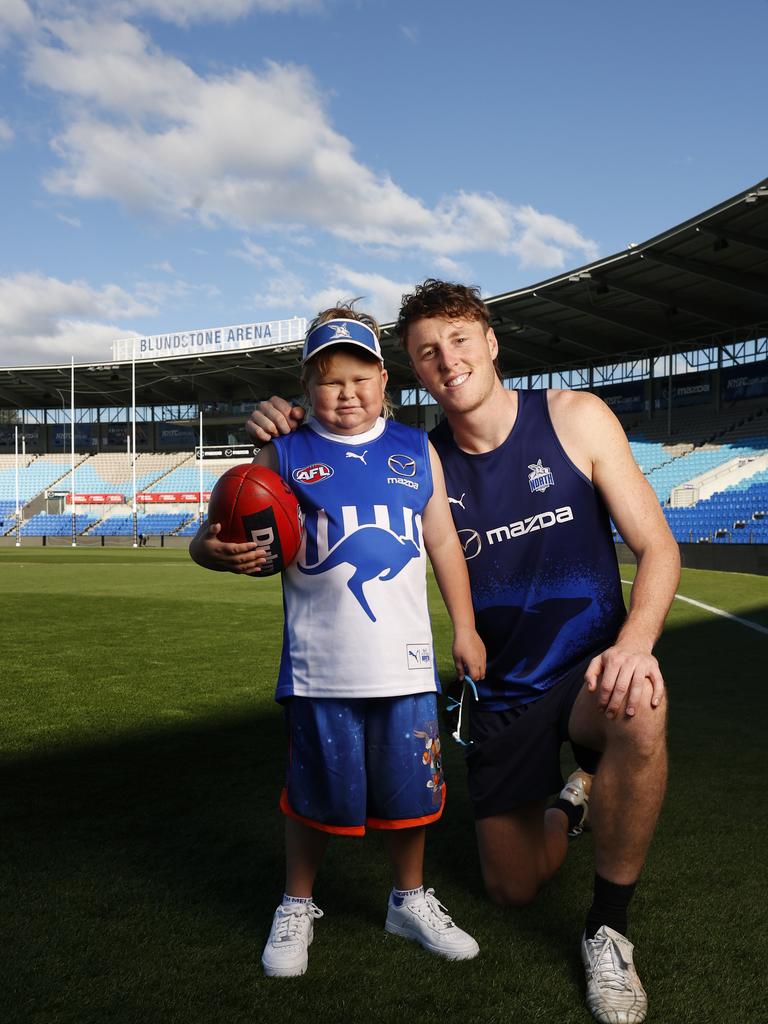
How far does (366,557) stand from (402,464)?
0.36 m

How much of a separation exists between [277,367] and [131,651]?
41703 millimetres

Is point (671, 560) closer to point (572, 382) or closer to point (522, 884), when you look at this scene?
point (522, 884)

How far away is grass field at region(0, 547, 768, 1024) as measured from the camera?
7.20 feet

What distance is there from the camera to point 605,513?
314 centimetres

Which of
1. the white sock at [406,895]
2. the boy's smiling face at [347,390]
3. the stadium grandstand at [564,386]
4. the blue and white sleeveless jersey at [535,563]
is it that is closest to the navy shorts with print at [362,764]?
the white sock at [406,895]

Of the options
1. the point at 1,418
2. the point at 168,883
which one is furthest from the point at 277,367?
the point at 168,883

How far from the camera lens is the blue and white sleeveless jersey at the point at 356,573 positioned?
2.54 meters

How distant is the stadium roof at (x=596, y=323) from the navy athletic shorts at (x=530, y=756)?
76.6ft

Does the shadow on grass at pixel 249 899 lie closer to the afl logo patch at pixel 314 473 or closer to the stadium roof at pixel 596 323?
the afl logo patch at pixel 314 473

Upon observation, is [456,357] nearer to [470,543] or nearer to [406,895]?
[470,543]

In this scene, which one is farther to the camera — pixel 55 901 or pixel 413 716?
pixel 55 901

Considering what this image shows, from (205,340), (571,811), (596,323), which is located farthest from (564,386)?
(571,811)

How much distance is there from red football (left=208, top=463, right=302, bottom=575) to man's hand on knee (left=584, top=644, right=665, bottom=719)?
3.39ft

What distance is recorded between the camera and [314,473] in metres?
2.70
